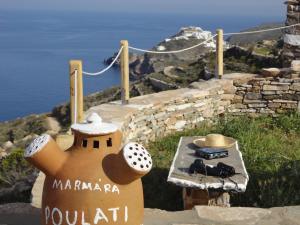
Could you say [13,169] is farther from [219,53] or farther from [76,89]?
[219,53]

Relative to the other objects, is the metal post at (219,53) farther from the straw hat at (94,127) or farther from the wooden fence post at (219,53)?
the straw hat at (94,127)

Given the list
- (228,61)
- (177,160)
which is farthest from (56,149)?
(228,61)

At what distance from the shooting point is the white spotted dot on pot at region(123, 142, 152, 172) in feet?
10.5

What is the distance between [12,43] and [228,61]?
3733 inches

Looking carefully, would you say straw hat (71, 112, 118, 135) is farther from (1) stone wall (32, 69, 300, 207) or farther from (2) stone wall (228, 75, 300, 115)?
(2) stone wall (228, 75, 300, 115)

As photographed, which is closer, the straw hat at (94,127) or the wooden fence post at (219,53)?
the straw hat at (94,127)

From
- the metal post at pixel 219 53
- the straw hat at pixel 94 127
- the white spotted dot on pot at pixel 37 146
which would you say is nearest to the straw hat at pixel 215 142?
the straw hat at pixel 94 127

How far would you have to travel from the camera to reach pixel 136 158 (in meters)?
3.22

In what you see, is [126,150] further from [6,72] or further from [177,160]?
[6,72]

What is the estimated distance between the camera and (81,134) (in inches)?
130

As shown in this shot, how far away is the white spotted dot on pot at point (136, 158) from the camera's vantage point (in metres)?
3.19

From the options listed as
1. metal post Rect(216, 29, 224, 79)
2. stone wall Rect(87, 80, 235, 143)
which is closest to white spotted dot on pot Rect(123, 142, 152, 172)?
stone wall Rect(87, 80, 235, 143)

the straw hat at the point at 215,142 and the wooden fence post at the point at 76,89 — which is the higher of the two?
the wooden fence post at the point at 76,89

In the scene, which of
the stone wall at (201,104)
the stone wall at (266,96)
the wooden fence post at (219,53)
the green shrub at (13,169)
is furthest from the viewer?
the wooden fence post at (219,53)
